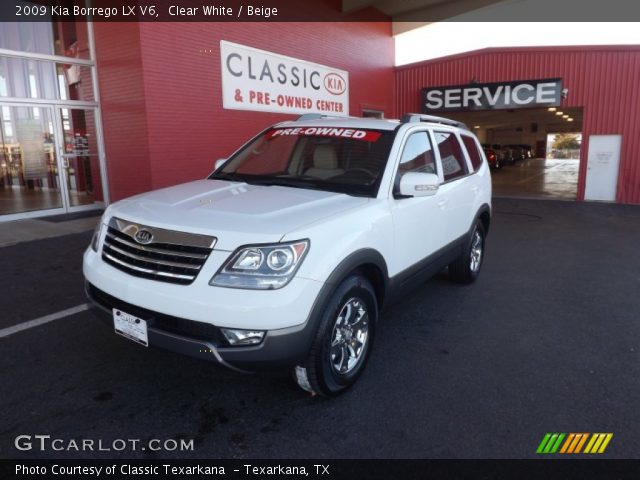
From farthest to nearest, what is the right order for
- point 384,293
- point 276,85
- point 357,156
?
point 276,85
point 357,156
point 384,293

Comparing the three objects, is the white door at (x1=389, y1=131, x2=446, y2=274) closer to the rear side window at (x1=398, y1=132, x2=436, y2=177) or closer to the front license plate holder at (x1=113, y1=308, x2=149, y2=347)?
the rear side window at (x1=398, y1=132, x2=436, y2=177)

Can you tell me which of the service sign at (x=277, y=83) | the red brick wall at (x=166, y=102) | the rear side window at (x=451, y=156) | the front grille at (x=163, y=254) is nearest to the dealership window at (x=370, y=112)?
the service sign at (x=277, y=83)

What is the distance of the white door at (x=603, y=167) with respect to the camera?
14094mm

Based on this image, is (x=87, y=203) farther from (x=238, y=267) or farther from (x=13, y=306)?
(x=238, y=267)

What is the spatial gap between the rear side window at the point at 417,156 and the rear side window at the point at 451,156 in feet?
0.74

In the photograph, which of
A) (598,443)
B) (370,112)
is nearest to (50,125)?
(370,112)

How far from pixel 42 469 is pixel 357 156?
9.33 ft

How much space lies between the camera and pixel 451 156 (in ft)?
15.7

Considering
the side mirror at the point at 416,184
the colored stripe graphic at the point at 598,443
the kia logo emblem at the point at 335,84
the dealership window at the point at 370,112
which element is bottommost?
the colored stripe graphic at the point at 598,443

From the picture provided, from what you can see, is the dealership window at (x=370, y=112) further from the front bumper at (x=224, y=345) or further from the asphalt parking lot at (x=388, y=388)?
the front bumper at (x=224, y=345)

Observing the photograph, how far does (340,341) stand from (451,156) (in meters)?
2.58

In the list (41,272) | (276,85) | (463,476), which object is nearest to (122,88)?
(276,85)

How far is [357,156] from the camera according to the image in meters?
Result: 3.78

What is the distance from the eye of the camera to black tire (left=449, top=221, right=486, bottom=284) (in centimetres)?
523
